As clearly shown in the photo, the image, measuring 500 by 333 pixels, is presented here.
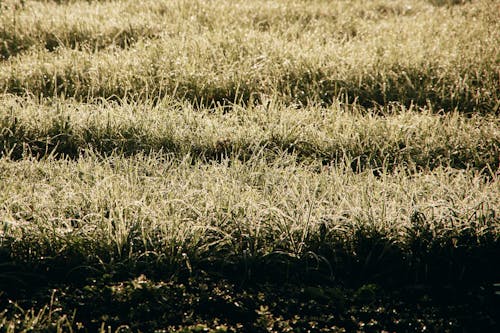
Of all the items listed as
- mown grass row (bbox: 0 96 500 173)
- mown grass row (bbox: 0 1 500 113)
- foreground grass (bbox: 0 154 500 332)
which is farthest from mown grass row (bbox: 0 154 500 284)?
mown grass row (bbox: 0 1 500 113)

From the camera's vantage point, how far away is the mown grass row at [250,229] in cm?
240

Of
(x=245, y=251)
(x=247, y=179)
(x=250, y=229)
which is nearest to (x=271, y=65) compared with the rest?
(x=247, y=179)

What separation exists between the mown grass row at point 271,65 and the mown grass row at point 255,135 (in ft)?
1.24

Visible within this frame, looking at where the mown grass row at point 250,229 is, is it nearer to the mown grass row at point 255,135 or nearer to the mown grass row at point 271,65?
the mown grass row at point 255,135

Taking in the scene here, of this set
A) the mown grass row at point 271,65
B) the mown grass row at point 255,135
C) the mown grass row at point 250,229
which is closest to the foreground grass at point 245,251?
the mown grass row at point 250,229

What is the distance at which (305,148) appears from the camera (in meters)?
3.62

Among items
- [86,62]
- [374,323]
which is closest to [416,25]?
[86,62]

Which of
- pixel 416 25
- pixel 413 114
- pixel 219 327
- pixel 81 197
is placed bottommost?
pixel 219 327

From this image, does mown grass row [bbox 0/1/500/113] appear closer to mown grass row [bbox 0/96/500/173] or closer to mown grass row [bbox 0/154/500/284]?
mown grass row [bbox 0/96/500/173]

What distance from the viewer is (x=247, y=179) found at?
3.07 meters

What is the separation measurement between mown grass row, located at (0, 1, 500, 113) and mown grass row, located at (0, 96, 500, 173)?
0.38m

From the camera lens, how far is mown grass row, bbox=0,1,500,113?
4383 millimetres

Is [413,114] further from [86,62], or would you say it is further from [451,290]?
[86,62]

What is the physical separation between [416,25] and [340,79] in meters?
2.03
